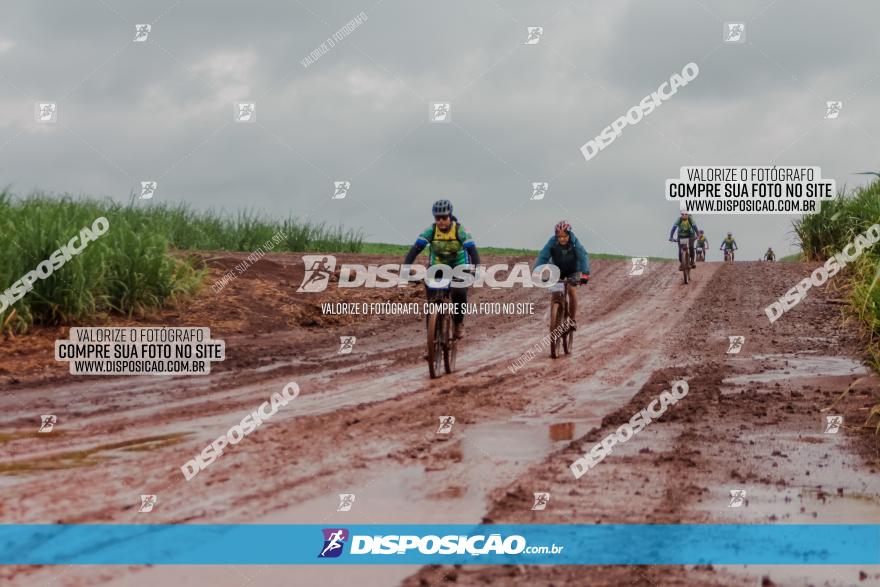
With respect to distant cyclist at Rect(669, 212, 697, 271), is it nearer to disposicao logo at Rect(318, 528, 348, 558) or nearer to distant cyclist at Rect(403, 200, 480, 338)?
distant cyclist at Rect(403, 200, 480, 338)

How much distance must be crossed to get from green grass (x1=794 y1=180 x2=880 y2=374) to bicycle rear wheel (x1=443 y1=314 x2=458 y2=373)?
5528mm

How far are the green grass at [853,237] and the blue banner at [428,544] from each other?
244 inches

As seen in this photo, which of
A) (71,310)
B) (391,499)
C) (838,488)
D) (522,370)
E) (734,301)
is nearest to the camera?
(391,499)

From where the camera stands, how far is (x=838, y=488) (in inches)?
275

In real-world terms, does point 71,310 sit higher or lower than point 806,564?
higher

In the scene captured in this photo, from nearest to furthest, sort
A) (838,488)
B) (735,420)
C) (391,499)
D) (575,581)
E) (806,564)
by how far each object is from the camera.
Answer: (575,581) < (806,564) < (391,499) < (838,488) < (735,420)

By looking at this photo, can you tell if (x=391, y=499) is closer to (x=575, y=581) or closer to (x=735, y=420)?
(x=575, y=581)

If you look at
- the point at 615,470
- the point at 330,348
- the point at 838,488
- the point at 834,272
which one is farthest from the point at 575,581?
the point at 834,272

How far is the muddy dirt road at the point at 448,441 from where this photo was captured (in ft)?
19.0

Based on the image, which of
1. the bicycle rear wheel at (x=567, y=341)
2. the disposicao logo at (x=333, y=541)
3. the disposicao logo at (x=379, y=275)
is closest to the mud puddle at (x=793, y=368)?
the bicycle rear wheel at (x=567, y=341)

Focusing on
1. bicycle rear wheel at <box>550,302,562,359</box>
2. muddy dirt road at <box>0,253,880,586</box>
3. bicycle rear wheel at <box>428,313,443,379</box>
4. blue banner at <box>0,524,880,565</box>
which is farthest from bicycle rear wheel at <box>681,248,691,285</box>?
blue banner at <box>0,524,880,565</box>

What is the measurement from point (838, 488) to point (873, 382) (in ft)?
16.4

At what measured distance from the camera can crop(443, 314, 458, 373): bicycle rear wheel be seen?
13008 mm

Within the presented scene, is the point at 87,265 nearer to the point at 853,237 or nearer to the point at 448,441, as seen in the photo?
the point at 448,441
